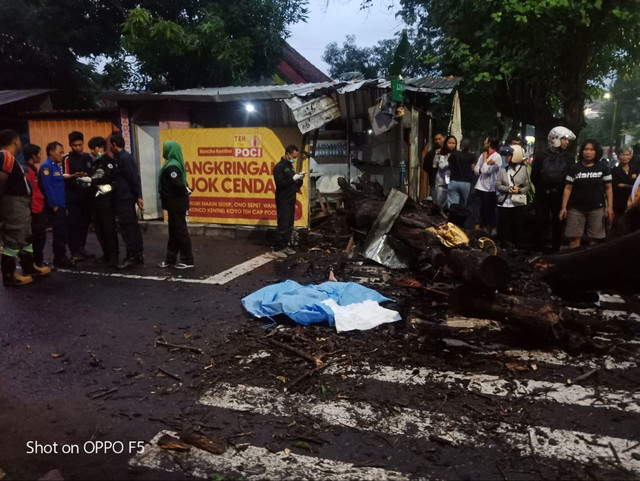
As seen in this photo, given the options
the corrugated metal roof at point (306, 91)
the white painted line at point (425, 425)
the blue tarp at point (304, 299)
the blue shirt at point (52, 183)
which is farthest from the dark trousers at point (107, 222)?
the white painted line at point (425, 425)

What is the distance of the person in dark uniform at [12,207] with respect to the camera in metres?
6.58

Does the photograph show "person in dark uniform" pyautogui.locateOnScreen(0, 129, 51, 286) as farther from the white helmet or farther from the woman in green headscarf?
the white helmet

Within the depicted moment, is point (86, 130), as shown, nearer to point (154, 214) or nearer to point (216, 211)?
point (154, 214)

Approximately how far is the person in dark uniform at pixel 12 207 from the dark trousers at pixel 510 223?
317 inches

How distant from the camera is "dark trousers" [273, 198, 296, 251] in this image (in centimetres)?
933

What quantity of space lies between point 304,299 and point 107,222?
4322mm

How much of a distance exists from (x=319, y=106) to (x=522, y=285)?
6.75 meters

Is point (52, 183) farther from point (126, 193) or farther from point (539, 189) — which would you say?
point (539, 189)

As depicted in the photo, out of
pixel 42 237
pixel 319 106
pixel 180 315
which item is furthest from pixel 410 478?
pixel 319 106

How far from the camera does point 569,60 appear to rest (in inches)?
625

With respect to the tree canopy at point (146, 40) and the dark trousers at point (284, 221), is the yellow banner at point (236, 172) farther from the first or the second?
the tree canopy at point (146, 40)

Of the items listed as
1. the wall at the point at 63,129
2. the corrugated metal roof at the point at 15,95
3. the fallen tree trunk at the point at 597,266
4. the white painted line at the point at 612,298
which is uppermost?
the corrugated metal roof at the point at 15,95

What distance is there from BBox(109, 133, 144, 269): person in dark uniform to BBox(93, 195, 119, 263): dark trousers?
0.40 ft

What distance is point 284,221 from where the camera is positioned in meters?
9.44
